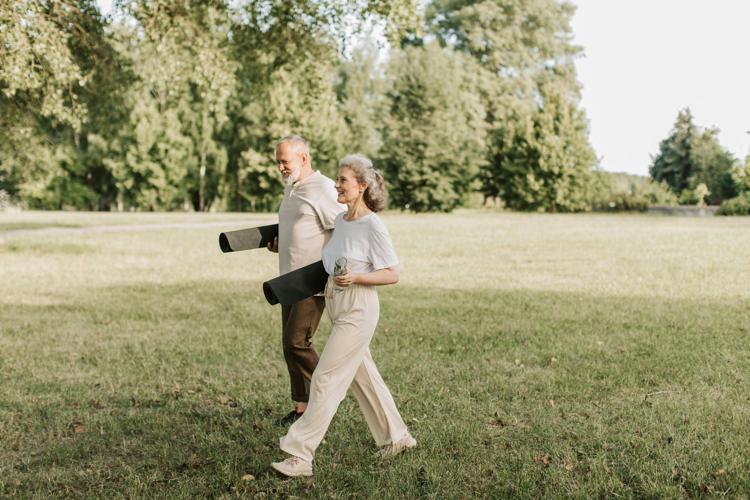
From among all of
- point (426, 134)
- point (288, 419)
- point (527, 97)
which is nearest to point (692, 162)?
point (527, 97)

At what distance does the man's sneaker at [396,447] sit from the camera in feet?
16.0

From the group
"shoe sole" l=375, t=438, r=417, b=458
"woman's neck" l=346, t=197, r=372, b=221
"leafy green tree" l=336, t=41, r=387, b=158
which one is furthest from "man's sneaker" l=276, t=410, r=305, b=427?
"leafy green tree" l=336, t=41, r=387, b=158

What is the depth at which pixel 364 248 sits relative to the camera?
14.1 feet

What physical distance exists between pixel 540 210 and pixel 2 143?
123 feet

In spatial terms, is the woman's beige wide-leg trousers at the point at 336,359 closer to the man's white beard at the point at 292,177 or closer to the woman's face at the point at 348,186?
the woman's face at the point at 348,186

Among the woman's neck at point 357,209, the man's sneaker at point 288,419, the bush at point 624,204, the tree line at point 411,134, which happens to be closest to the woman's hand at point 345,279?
the woman's neck at point 357,209

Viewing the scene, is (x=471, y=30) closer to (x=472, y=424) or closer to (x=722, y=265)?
(x=722, y=265)

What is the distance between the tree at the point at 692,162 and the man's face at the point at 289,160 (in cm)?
6023

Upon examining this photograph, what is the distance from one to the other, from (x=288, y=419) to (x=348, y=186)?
2.29 m

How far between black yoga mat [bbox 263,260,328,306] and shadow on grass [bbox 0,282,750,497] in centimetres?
119

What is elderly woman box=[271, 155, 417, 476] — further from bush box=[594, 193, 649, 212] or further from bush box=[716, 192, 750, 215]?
bush box=[594, 193, 649, 212]

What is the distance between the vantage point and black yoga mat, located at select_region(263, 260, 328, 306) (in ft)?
13.8

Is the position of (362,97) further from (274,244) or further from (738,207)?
(274,244)

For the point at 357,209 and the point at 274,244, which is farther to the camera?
the point at 274,244
